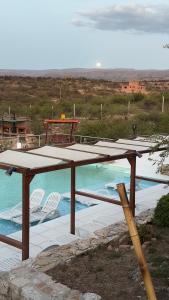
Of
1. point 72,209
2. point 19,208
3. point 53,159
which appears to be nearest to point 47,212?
point 19,208

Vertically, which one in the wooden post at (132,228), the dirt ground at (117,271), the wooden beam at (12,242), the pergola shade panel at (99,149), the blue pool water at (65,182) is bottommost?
the blue pool water at (65,182)

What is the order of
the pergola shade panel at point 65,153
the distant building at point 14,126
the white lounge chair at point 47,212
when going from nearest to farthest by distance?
the pergola shade panel at point 65,153 < the white lounge chair at point 47,212 < the distant building at point 14,126

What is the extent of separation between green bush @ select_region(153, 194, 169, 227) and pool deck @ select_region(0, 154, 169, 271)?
4.17 feet

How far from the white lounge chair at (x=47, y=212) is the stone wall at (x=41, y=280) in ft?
9.23

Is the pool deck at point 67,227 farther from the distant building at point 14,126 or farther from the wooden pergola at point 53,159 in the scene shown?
the distant building at point 14,126

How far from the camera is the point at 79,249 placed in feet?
19.4

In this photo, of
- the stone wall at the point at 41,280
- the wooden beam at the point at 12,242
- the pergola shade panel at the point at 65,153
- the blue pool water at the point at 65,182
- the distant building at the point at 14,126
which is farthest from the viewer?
the distant building at the point at 14,126

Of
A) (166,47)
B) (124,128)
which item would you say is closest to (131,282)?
(166,47)

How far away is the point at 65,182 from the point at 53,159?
6.65 m

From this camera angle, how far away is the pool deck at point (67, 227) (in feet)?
22.1

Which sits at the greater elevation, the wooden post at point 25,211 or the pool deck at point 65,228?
the wooden post at point 25,211

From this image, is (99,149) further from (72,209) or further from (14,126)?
(14,126)

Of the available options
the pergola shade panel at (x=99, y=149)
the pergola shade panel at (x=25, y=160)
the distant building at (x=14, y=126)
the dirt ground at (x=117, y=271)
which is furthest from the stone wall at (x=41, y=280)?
the distant building at (x=14, y=126)

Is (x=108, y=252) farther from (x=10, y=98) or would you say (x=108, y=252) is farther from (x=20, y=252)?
(x=10, y=98)
